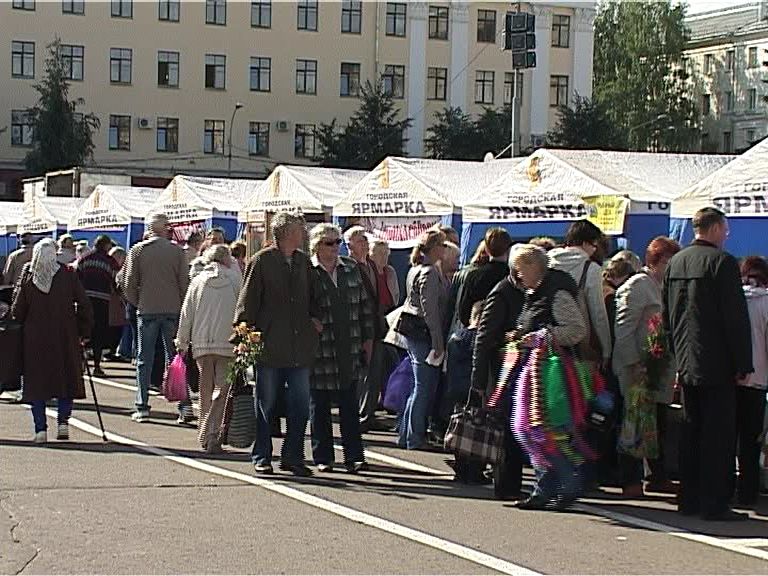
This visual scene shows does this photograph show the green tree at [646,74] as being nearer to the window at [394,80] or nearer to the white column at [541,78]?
the white column at [541,78]

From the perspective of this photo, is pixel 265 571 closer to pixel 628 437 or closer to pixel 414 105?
pixel 628 437

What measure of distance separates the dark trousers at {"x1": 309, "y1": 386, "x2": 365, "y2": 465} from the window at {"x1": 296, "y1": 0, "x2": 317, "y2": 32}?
2417 inches

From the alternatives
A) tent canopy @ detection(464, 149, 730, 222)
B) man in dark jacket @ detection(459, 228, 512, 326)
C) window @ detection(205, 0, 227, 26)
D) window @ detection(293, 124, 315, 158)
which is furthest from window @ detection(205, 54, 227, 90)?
man in dark jacket @ detection(459, 228, 512, 326)

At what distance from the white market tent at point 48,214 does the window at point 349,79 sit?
4250 cm

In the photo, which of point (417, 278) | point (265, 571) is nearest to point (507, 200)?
point (417, 278)

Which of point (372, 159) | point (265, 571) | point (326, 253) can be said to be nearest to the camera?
point (265, 571)

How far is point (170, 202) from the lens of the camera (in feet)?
75.7

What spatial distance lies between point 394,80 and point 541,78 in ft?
24.9

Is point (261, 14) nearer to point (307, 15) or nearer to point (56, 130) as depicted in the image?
point (307, 15)

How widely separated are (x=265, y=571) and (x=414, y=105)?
65.5m

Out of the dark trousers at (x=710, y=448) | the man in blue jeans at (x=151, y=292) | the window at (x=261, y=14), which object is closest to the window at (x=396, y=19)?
the window at (x=261, y=14)

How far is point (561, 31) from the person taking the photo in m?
74.0

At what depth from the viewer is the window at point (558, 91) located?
73.9 metres

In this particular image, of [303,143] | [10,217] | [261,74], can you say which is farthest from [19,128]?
[10,217]
